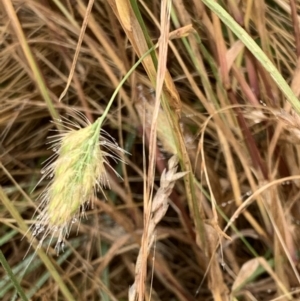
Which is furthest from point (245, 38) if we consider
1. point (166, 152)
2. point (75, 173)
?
point (166, 152)

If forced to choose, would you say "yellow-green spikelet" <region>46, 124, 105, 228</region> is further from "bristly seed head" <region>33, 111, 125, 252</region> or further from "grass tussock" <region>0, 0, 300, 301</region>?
"grass tussock" <region>0, 0, 300, 301</region>

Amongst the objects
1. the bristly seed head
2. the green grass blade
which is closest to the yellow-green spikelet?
the bristly seed head

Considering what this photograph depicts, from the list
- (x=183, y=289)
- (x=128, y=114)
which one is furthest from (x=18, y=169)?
(x=183, y=289)

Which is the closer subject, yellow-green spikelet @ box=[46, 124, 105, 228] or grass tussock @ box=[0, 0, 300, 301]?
yellow-green spikelet @ box=[46, 124, 105, 228]

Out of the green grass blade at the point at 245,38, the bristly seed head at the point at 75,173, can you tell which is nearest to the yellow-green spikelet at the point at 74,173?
the bristly seed head at the point at 75,173

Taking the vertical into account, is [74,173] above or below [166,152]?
above

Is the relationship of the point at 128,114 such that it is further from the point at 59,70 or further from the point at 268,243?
the point at 268,243

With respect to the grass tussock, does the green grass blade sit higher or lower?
higher

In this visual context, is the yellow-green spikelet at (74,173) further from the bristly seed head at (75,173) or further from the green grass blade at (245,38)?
the green grass blade at (245,38)

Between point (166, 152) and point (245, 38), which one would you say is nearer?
Answer: point (245, 38)

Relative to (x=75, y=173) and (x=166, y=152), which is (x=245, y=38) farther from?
(x=166, y=152)
